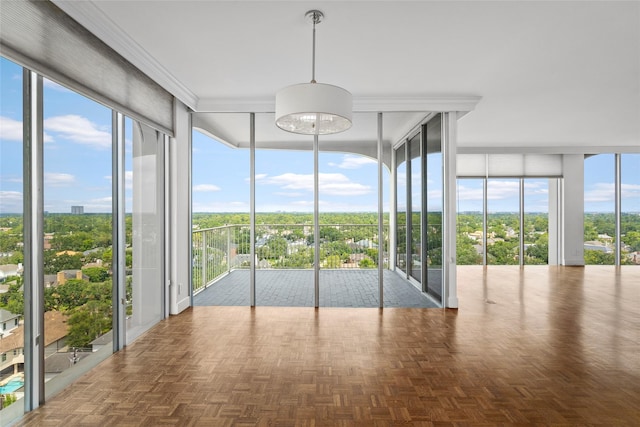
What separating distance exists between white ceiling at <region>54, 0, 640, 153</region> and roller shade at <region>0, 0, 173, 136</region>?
13 centimetres

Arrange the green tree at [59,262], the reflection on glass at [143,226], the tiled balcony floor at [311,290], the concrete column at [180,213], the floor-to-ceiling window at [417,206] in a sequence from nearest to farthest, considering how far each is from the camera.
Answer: the green tree at [59,262]
the reflection on glass at [143,226]
the concrete column at [180,213]
the tiled balcony floor at [311,290]
the floor-to-ceiling window at [417,206]

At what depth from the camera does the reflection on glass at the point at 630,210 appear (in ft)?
27.6

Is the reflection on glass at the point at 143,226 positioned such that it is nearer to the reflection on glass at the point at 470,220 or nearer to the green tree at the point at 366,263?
the green tree at the point at 366,263

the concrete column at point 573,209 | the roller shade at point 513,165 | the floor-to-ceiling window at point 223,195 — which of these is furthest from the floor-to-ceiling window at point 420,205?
the concrete column at point 573,209

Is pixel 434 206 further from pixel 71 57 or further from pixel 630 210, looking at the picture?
pixel 630 210

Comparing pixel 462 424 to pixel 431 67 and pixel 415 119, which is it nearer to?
pixel 431 67

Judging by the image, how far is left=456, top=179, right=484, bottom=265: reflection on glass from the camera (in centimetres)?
873

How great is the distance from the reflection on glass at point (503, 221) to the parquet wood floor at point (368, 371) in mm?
4132

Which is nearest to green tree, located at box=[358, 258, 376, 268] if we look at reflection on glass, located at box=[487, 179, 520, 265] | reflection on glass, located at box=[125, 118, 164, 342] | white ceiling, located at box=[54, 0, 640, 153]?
white ceiling, located at box=[54, 0, 640, 153]

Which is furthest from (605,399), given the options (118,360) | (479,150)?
(479,150)

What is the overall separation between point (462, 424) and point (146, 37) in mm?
3638

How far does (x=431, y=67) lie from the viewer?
3.67 m

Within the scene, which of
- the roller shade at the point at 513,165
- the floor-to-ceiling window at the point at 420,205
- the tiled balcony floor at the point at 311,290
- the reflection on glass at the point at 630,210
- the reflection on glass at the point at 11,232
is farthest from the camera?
the roller shade at the point at 513,165

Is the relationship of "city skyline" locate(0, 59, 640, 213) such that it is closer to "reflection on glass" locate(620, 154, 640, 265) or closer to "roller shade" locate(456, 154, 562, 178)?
"reflection on glass" locate(620, 154, 640, 265)
